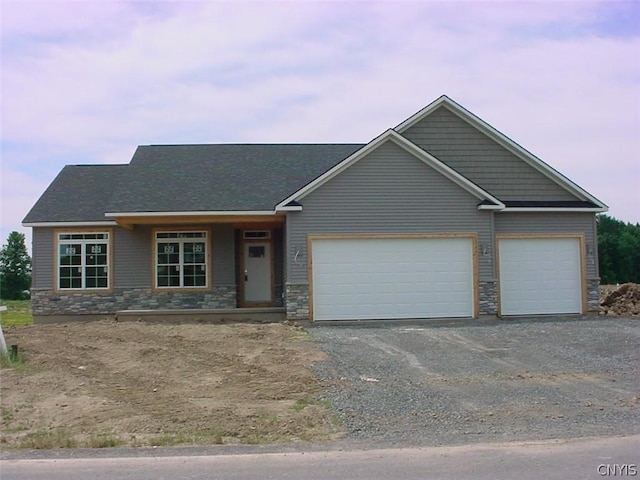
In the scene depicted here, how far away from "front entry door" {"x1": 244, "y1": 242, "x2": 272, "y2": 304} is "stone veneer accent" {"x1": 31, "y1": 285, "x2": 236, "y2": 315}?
82cm

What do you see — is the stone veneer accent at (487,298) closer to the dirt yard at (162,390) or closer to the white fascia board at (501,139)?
the white fascia board at (501,139)

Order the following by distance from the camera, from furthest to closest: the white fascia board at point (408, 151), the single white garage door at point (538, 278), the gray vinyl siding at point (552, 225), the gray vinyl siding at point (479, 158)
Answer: the gray vinyl siding at point (479, 158)
the gray vinyl siding at point (552, 225)
the single white garage door at point (538, 278)
the white fascia board at point (408, 151)

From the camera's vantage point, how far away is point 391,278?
18.2m

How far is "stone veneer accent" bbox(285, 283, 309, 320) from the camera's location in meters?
17.8

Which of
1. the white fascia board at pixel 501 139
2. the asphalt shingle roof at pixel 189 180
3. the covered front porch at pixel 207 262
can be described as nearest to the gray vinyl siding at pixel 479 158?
the white fascia board at pixel 501 139

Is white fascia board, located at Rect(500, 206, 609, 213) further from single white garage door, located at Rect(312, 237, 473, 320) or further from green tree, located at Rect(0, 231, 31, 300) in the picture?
green tree, located at Rect(0, 231, 31, 300)

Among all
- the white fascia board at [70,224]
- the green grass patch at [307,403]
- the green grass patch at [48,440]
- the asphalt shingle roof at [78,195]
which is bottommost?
the green grass patch at [48,440]

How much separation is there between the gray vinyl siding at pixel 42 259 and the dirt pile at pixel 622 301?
1684 cm

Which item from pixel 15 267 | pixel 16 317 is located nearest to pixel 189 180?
pixel 16 317

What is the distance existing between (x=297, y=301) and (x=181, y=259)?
4.79 meters

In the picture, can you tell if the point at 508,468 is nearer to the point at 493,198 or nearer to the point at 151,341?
the point at 151,341

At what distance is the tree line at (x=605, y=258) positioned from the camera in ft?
129

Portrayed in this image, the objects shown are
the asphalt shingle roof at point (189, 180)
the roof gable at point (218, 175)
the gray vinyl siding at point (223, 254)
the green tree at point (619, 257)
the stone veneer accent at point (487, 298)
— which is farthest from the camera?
the green tree at point (619, 257)

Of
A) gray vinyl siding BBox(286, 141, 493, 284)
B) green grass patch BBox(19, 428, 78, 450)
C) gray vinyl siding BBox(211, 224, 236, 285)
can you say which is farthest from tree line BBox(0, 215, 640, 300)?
green grass patch BBox(19, 428, 78, 450)
